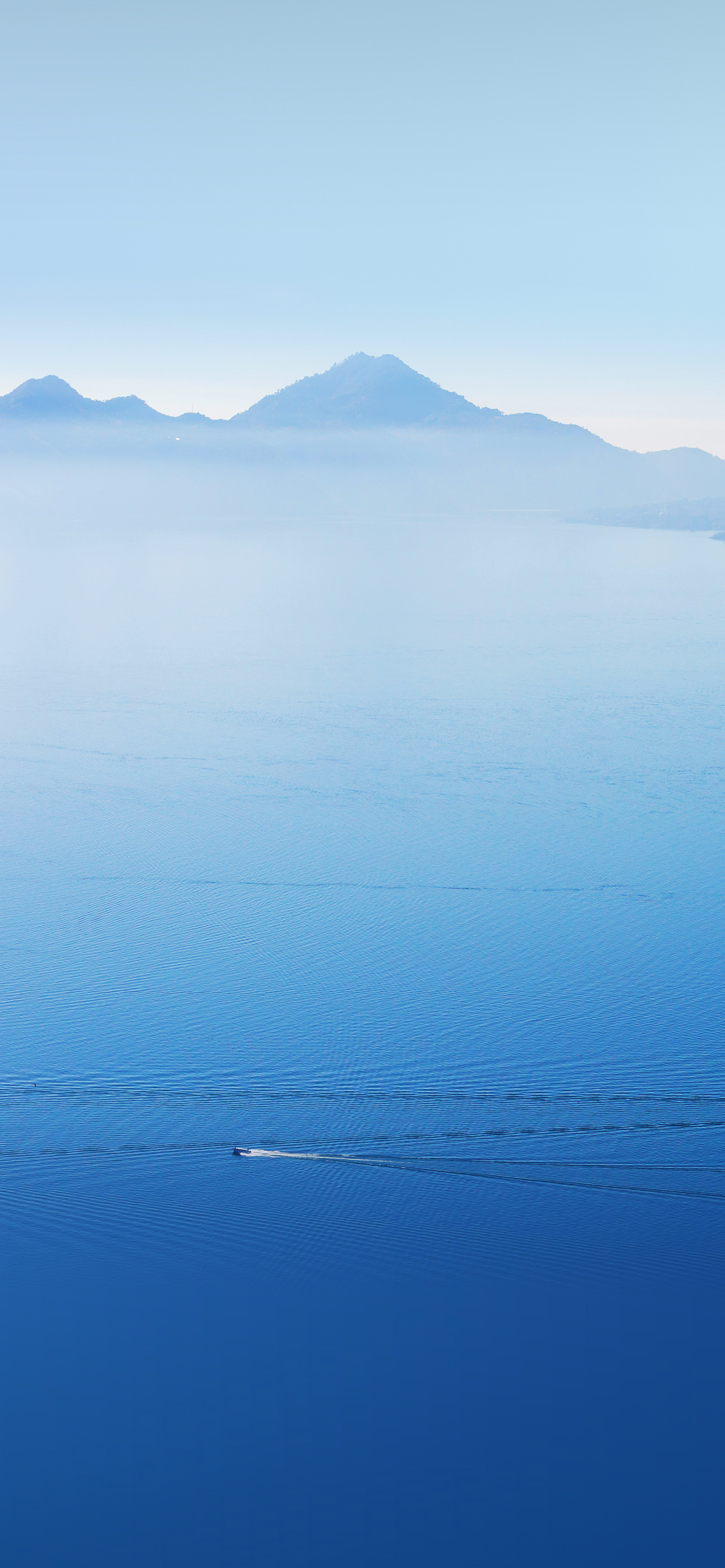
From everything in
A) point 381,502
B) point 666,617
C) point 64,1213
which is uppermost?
point 381,502

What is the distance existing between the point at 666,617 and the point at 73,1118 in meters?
26.8

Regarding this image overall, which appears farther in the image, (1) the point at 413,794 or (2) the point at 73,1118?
(1) the point at 413,794

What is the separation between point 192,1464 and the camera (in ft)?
17.8

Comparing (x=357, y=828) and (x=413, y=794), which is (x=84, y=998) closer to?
(x=357, y=828)

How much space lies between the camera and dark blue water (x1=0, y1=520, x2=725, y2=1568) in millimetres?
5375

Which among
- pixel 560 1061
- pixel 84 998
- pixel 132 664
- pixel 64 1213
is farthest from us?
pixel 132 664

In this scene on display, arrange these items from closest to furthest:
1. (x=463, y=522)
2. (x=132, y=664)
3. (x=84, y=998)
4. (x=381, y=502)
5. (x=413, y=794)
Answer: (x=84, y=998), (x=413, y=794), (x=132, y=664), (x=463, y=522), (x=381, y=502)

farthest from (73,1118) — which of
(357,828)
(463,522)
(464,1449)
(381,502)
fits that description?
(381,502)

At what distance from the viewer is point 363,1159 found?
697 centimetres

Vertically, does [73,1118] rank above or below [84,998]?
below

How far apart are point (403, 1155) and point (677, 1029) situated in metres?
2.48

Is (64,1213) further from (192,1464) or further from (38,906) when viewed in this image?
(38,906)

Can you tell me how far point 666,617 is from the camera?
31.5 m

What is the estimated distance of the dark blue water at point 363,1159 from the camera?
538cm
